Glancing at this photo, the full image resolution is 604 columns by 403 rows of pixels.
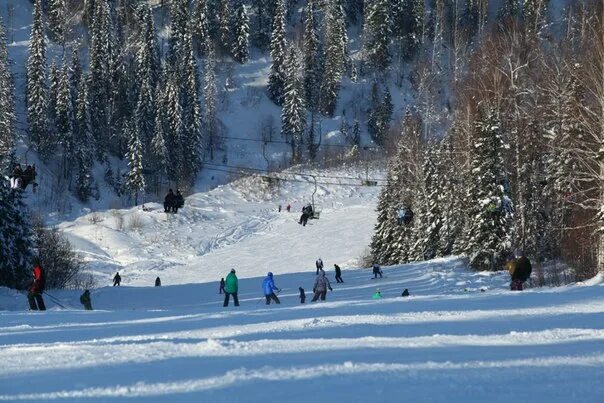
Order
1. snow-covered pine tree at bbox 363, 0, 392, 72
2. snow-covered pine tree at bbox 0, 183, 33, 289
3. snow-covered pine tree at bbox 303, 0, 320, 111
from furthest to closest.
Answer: snow-covered pine tree at bbox 363, 0, 392, 72 < snow-covered pine tree at bbox 303, 0, 320, 111 < snow-covered pine tree at bbox 0, 183, 33, 289

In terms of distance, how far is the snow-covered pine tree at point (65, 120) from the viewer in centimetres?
7650

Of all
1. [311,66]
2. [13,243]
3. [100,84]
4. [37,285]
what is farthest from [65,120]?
[37,285]

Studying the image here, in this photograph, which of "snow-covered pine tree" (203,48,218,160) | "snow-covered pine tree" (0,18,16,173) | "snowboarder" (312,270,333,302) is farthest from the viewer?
"snow-covered pine tree" (203,48,218,160)

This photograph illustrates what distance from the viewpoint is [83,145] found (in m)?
77.3

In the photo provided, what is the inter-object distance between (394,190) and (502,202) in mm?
18616

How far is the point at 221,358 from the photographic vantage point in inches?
304

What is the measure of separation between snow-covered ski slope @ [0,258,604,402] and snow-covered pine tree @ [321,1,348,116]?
271 feet

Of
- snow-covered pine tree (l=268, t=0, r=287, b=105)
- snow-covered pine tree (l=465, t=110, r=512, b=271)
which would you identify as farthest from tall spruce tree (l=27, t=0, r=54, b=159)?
snow-covered pine tree (l=465, t=110, r=512, b=271)

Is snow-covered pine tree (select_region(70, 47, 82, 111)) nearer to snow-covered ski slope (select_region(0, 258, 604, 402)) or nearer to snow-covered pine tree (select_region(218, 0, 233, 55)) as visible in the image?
snow-covered pine tree (select_region(218, 0, 233, 55))

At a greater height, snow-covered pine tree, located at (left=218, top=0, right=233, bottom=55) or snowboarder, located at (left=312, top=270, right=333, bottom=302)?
snow-covered pine tree, located at (left=218, top=0, right=233, bottom=55)

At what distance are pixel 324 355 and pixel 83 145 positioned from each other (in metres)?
73.7

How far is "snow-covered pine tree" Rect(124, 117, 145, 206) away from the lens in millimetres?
75375

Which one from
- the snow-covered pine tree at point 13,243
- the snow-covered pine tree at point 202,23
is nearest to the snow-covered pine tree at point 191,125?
the snow-covered pine tree at point 202,23

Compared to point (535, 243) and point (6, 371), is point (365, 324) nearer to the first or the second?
point (6, 371)
